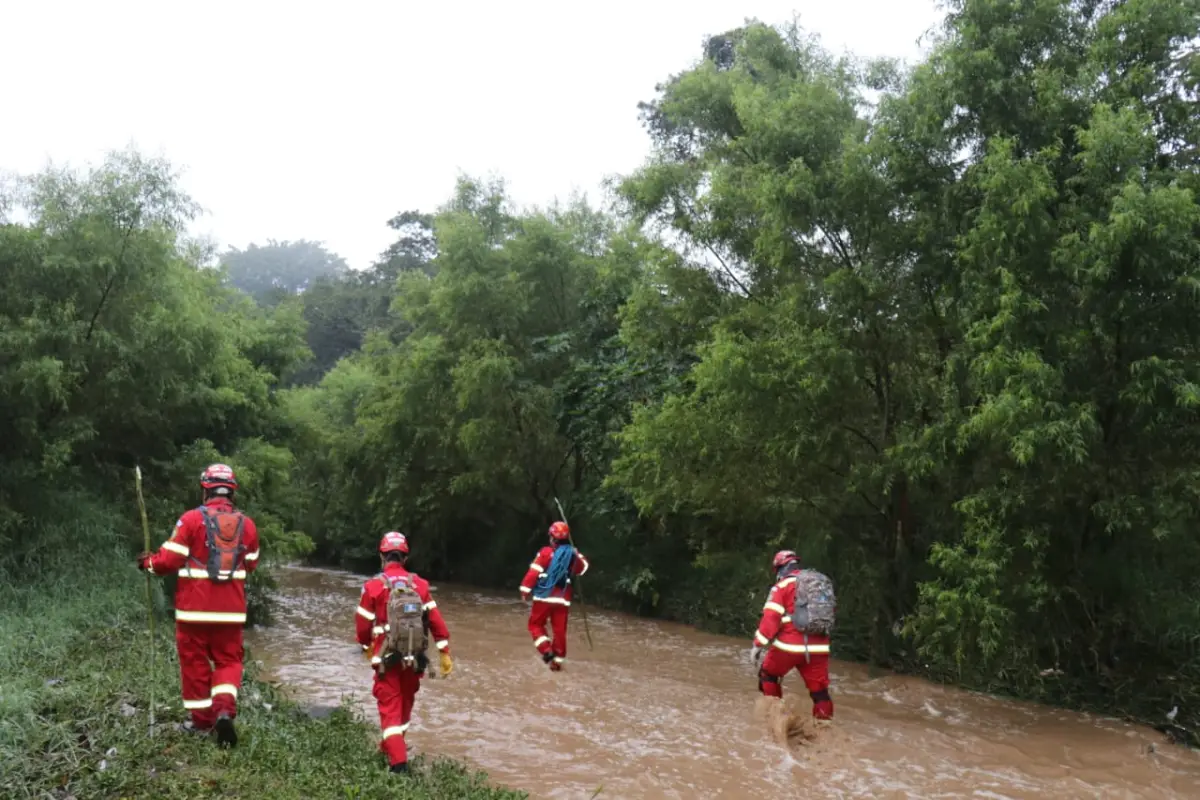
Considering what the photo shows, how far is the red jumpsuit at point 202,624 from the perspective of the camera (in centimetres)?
691

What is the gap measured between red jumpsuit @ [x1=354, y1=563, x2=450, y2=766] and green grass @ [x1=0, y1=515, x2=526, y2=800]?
0.20 m

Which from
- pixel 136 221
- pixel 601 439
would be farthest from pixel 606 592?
pixel 136 221

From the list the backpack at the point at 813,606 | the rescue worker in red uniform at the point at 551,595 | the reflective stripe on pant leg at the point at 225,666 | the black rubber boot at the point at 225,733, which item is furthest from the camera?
the rescue worker in red uniform at the point at 551,595

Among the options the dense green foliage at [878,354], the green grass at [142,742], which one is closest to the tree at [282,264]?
the dense green foliage at [878,354]

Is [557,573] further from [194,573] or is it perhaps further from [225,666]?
[194,573]

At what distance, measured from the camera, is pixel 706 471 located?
1479cm

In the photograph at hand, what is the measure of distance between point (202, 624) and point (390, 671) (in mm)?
1477

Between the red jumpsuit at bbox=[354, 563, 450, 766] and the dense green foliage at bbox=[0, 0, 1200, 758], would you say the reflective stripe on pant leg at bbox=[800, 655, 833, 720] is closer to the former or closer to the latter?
the dense green foliage at bbox=[0, 0, 1200, 758]

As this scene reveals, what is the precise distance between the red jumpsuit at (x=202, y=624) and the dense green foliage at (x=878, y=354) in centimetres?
710

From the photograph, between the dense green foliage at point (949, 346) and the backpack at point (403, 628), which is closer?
the backpack at point (403, 628)

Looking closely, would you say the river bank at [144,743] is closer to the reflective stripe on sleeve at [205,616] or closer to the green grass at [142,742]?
the green grass at [142,742]

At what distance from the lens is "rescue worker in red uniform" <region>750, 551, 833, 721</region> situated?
939 centimetres

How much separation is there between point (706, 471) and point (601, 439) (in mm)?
7023

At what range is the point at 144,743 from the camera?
20.2ft
